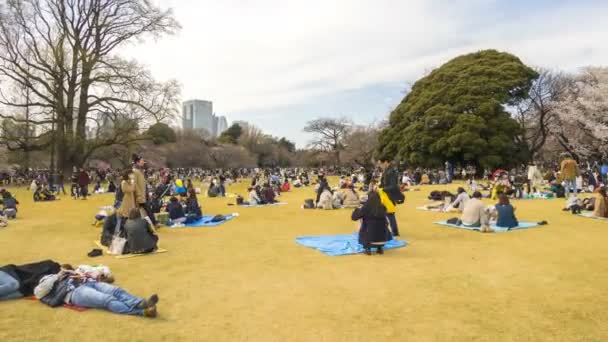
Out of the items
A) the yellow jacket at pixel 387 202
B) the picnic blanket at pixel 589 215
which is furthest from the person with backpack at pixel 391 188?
the picnic blanket at pixel 589 215

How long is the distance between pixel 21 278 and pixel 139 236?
232 cm

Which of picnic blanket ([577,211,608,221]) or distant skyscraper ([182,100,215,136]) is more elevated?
distant skyscraper ([182,100,215,136])

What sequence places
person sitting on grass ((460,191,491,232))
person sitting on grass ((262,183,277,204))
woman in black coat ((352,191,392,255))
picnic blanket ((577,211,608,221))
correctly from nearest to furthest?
woman in black coat ((352,191,392,255)) < person sitting on grass ((460,191,491,232)) < picnic blanket ((577,211,608,221)) < person sitting on grass ((262,183,277,204))

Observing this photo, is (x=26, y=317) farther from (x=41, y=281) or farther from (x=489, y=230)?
(x=489, y=230)

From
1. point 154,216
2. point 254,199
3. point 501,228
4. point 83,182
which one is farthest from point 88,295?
point 83,182

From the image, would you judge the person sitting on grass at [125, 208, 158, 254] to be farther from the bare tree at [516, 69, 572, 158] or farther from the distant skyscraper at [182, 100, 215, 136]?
the distant skyscraper at [182, 100, 215, 136]

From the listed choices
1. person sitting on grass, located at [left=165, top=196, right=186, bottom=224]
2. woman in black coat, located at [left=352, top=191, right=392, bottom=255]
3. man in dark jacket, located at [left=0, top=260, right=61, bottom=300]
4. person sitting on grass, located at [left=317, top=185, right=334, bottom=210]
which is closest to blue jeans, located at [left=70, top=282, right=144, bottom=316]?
man in dark jacket, located at [left=0, top=260, right=61, bottom=300]

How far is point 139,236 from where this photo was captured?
7.29 meters

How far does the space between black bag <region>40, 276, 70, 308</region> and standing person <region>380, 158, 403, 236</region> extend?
19.4 feet

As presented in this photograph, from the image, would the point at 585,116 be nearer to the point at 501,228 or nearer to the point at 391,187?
the point at 501,228

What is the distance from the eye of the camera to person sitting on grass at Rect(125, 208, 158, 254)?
7.25 metres

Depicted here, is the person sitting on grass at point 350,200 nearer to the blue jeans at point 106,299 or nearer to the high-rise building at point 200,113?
the blue jeans at point 106,299

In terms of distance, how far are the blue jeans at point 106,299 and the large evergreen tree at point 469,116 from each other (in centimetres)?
2638

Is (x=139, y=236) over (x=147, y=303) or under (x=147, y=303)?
over
